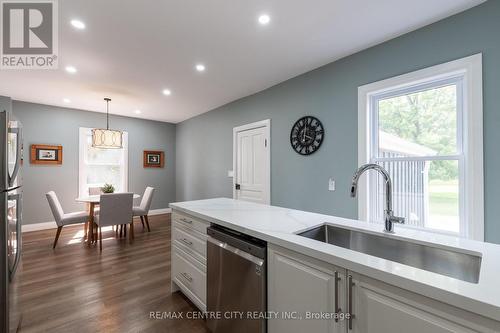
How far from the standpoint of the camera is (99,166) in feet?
17.1

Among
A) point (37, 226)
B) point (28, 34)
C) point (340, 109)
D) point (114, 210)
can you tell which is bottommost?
point (37, 226)

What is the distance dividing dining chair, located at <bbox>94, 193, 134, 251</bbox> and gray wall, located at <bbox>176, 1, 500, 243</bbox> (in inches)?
69.5

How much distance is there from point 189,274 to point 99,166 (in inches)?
176

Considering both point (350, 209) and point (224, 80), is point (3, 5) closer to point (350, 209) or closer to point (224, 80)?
point (224, 80)

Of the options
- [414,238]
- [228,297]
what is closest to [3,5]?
[228,297]

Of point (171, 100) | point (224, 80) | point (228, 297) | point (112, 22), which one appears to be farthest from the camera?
point (171, 100)

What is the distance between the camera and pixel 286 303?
121 cm

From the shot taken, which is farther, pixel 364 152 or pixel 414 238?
pixel 364 152

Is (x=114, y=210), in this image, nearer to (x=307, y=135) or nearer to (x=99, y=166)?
(x=99, y=166)

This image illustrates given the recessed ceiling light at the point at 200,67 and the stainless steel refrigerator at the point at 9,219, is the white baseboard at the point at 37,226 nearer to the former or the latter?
the stainless steel refrigerator at the point at 9,219

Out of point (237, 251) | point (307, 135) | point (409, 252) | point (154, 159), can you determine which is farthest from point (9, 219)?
point (154, 159)

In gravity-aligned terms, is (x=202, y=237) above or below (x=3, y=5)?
below

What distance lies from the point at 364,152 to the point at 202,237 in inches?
75.7

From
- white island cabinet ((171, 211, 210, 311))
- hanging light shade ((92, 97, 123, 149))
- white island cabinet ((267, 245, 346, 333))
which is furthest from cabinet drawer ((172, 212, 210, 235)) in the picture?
hanging light shade ((92, 97, 123, 149))
